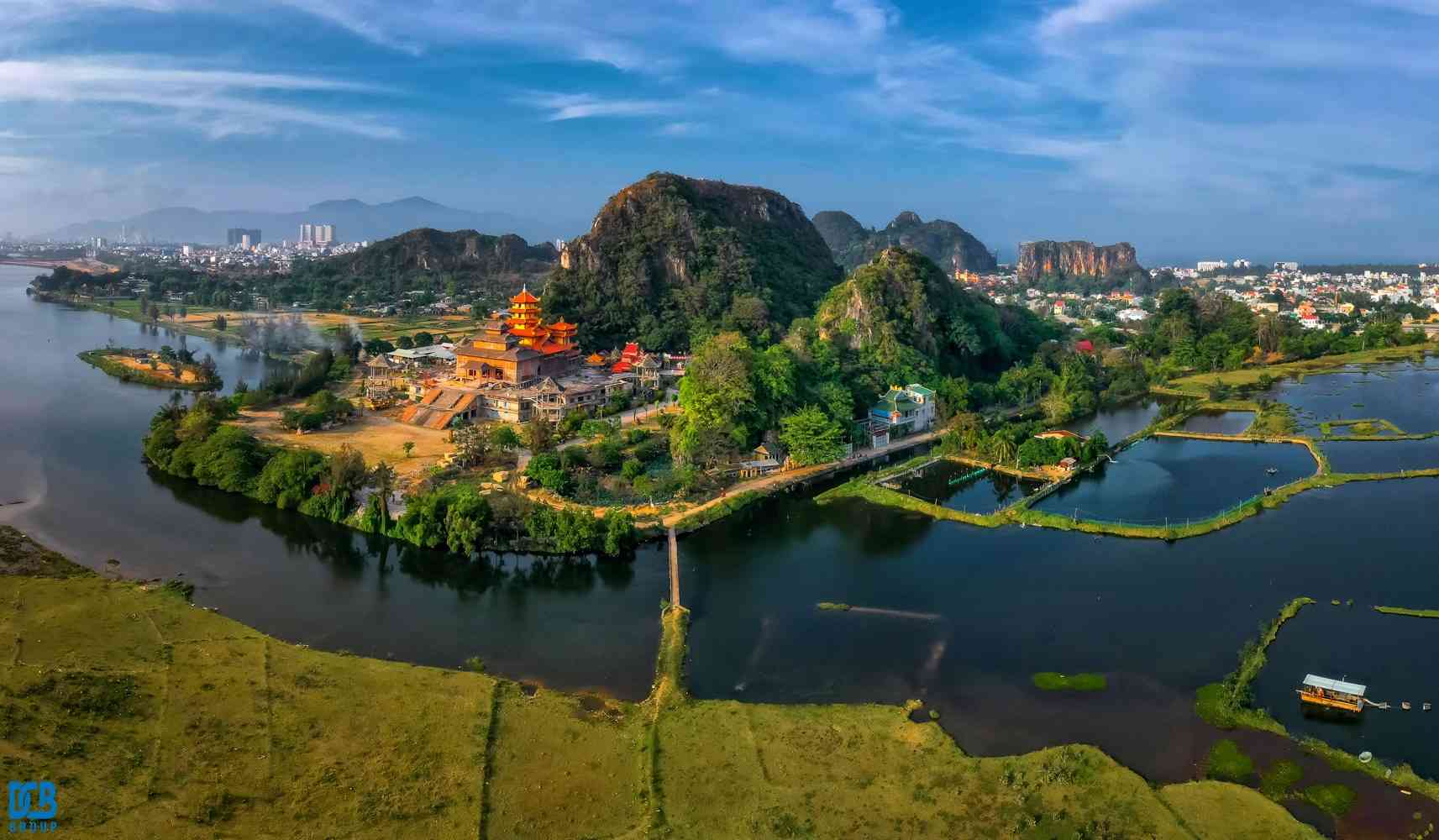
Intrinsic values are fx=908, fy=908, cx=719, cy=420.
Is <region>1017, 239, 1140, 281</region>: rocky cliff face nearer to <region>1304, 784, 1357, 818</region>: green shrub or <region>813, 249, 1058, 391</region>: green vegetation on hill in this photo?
<region>813, 249, 1058, 391</region>: green vegetation on hill

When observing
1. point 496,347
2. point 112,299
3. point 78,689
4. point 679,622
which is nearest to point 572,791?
point 679,622

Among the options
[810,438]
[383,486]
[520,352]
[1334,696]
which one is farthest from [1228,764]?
[520,352]

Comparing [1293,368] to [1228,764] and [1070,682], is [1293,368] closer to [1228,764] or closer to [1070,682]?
[1070,682]

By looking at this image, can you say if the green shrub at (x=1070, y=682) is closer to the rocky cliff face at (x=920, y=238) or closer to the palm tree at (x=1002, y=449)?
the palm tree at (x=1002, y=449)

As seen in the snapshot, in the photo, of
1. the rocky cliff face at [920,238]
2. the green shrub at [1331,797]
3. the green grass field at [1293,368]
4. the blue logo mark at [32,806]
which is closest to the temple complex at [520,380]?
the blue logo mark at [32,806]

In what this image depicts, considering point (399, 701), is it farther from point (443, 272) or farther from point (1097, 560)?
point (443, 272)

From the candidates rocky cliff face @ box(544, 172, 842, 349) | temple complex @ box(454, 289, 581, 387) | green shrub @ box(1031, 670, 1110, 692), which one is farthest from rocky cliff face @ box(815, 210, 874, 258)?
green shrub @ box(1031, 670, 1110, 692)
